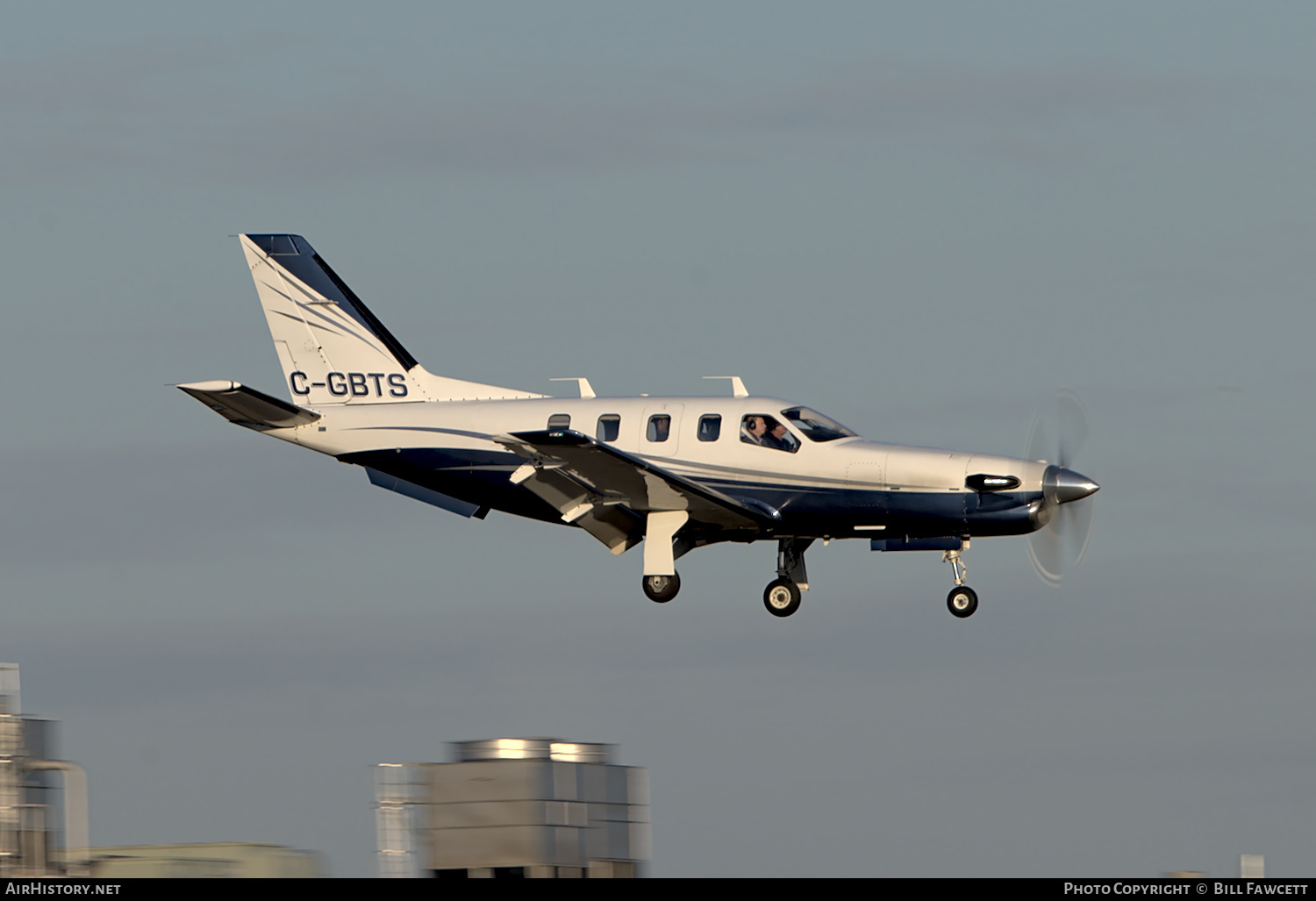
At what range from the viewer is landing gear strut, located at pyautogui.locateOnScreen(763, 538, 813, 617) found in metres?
33.6

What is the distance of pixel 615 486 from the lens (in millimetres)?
31906

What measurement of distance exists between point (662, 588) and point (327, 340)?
7779 millimetres

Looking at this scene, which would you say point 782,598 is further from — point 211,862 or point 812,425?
point 211,862

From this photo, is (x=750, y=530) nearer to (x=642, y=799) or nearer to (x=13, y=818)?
(x=642, y=799)

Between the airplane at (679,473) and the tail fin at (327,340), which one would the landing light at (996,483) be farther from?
the tail fin at (327,340)

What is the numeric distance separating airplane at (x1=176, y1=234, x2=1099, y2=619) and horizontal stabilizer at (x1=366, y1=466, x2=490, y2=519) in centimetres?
3

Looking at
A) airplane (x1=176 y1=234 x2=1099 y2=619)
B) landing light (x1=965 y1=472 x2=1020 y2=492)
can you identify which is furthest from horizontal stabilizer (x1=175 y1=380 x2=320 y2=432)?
landing light (x1=965 y1=472 x2=1020 y2=492)

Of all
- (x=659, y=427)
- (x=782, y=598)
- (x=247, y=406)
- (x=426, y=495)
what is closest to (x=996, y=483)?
(x=782, y=598)

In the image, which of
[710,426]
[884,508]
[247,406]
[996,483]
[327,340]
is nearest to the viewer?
[996,483]

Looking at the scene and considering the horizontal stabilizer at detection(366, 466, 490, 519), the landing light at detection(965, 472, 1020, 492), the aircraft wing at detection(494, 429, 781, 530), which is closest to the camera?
the aircraft wing at detection(494, 429, 781, 530)

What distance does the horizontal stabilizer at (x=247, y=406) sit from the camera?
32.3 metres

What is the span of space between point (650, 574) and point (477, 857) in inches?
218

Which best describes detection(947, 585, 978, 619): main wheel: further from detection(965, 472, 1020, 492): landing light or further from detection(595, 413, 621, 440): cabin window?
detection(595, 413, 621, 440): cabin window
